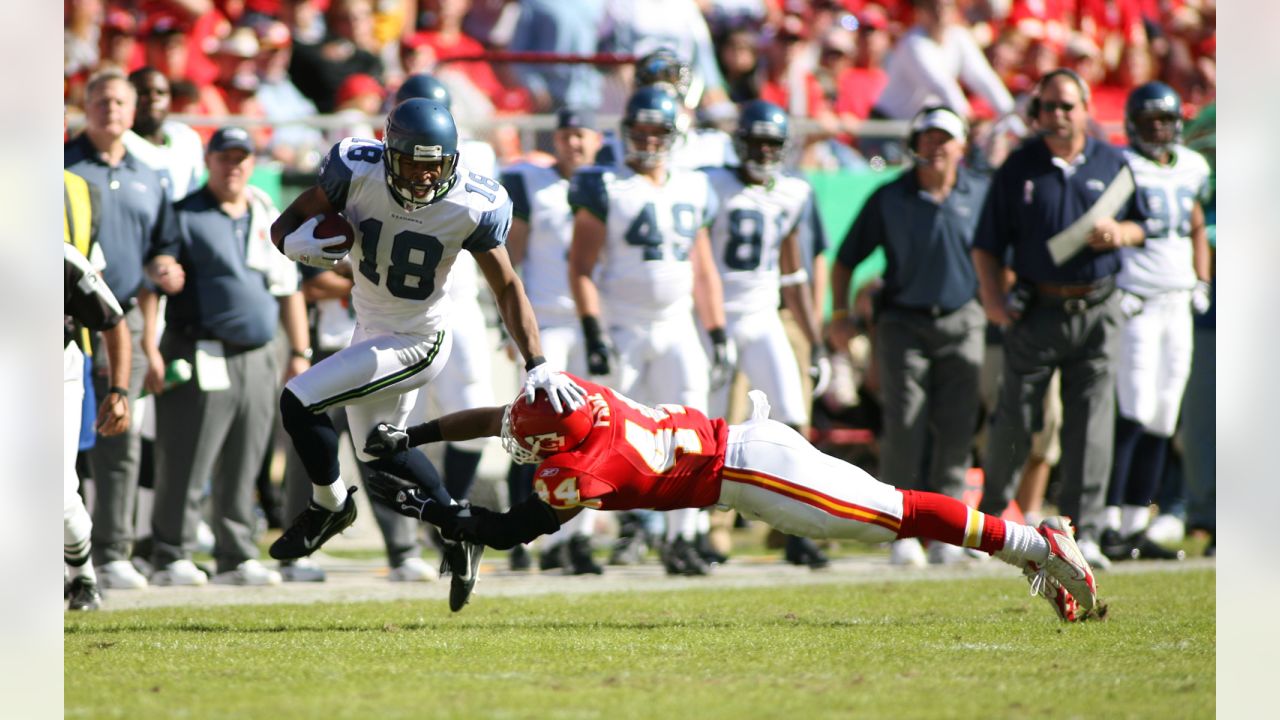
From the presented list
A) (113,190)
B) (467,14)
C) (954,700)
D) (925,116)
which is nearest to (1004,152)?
(925,116)

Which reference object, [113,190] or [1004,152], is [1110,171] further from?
[113,190]

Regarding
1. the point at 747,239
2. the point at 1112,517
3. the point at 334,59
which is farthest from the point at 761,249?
the point at 334,59

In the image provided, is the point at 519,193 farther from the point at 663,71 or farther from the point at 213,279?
the point at 213,279

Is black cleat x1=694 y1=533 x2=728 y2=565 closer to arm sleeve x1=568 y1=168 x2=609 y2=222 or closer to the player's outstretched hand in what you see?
arm sleeve x1=568 y1=168 x2=609 y2=222

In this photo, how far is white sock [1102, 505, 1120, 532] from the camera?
8.80 metres

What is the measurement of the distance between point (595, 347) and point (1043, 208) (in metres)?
2.33

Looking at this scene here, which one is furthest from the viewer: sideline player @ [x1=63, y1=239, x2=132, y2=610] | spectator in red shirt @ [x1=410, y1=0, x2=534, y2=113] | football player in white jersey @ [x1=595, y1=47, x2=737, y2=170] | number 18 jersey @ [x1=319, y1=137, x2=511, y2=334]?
spectator in red shirt @ [x1=410, y1=0, x2=534, y2=113]

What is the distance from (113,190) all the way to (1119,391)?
512 cm

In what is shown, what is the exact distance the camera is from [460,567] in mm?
5992

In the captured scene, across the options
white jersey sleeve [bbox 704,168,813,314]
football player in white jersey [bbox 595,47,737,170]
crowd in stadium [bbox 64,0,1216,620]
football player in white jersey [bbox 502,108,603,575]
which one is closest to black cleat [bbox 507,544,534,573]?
crowd in stadium [bbox 64,0,1216,620]

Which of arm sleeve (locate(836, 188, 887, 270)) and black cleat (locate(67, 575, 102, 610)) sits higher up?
arm sleeve (locate(836, 188, 887, 270))

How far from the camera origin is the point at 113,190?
739cm

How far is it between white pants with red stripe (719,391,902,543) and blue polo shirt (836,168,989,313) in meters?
3.35

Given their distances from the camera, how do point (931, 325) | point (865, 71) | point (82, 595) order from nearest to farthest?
point (82, 595)
point (931, 325)
point (865, 71)
